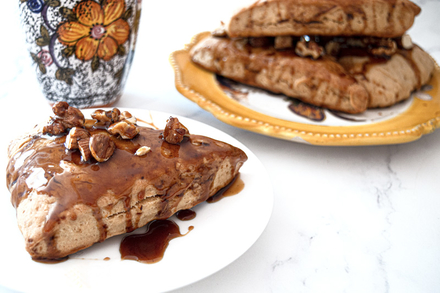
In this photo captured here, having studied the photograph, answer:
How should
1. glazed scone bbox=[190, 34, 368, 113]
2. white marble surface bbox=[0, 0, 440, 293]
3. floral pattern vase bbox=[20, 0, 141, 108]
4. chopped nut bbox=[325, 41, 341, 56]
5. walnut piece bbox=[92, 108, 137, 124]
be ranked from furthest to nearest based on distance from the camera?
1. chopped nut bbox=[325, 41, 341, 56]
2. glazed scone bbox=[190, 34, 368, 113]
3. floral pattern vase bbox=[20, 0, 141, 108]
4. walnut piece bbox=[92, 108, 137, 124]
5. white marble surface bbox=[0, 0, 440, 293]

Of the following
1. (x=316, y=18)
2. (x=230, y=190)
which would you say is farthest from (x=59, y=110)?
(x=316, y=18)

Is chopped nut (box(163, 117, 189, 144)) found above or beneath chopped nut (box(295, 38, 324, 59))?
above

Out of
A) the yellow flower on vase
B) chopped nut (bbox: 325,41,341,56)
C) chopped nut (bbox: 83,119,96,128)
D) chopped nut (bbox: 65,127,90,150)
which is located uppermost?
the yellow flower on vase

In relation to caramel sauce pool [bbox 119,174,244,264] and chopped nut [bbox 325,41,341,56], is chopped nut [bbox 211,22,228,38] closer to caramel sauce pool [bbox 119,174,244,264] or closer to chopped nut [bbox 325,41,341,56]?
chopped nut [bbox 325,41,341,56]

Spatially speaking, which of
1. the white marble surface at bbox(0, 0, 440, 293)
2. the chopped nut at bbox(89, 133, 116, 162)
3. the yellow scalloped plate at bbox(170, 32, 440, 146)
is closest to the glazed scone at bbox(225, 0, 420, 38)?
the yellow scalloped plate at bbox(170, 32, 440, 146)

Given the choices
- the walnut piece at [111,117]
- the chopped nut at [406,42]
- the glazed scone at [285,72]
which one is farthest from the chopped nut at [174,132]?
the chopped nut at [406,42]

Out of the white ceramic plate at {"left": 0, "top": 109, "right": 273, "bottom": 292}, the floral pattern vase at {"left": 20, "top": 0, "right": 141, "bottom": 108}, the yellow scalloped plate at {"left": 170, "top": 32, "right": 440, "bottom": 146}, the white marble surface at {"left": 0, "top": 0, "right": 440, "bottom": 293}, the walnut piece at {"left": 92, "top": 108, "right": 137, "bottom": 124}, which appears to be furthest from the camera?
the yellow scalloped plate at {"left": 170, "top": 32, "right": 440, "bottom": 146}

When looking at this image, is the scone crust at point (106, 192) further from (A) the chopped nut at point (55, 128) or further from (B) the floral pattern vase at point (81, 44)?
(B) the floral pattern vase at point (81, 44)

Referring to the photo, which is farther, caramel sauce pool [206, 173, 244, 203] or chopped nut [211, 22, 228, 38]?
chopped nut [211, 22, 228, 38]
